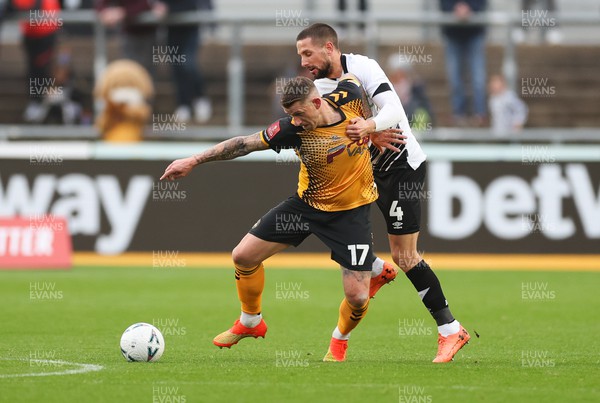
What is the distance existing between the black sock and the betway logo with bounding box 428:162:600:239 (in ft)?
28.7

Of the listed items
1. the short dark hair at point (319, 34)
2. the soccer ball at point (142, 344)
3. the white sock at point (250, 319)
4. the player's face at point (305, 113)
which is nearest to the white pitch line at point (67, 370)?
the soccer ball at point (142, 344)

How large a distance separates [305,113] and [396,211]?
1.25 metres

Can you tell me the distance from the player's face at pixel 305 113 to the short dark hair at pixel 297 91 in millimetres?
47

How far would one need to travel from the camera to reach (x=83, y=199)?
18.7 m

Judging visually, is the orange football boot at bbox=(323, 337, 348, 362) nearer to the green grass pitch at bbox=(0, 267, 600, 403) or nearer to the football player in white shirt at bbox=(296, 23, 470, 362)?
the football player in white shirt at bbox=(296, 23, 470, 362)

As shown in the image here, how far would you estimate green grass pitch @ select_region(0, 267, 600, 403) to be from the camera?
7.93 m

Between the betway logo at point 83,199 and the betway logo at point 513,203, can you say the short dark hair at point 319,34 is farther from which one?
the betway logo at point 83,199

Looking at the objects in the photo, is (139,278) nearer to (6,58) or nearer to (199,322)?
(199,322)

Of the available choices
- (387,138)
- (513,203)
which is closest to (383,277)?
(387,138)

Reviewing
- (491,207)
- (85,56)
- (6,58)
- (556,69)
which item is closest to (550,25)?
(556,69)

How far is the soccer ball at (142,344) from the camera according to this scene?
30.3 ft

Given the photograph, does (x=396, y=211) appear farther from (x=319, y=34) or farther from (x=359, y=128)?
(x=319, y=34)

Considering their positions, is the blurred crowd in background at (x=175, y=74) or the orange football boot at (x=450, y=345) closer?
the orange football boot at (x=450, y=345)

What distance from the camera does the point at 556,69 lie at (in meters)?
23.4
